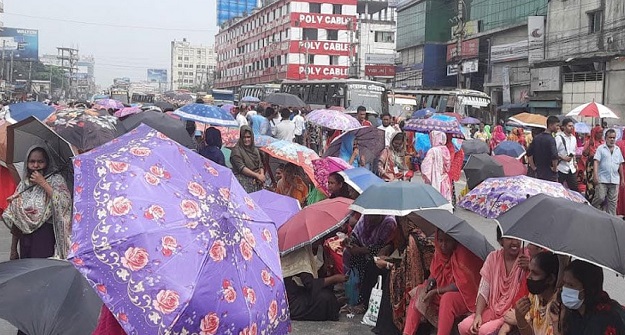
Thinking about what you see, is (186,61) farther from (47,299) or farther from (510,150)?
(47,299)

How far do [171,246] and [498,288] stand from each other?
240cm

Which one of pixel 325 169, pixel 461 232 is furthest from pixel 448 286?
pixel 325 169

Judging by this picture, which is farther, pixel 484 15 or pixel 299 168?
pixel 484 15

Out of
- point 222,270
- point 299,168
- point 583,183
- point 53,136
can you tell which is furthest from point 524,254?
point 583,183

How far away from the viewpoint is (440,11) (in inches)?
2110

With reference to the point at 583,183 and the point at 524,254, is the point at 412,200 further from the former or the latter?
the point at 583,183

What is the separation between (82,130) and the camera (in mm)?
6004

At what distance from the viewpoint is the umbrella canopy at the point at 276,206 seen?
6766mm

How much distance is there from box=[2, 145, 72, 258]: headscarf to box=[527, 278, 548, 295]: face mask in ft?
10.1

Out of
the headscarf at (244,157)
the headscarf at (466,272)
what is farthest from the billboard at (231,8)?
the headscarf at (466,272)

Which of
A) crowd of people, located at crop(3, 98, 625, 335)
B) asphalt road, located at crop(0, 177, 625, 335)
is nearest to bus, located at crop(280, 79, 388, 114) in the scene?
crowd of people, located at crop(3, 98, 625, 335)

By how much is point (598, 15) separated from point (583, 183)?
2082 centimetres

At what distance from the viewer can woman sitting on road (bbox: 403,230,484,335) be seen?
5.18 m

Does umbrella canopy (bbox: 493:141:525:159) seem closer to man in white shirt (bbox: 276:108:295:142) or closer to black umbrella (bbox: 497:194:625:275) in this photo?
man in white shirt (bbox: 276:108:295:142)
